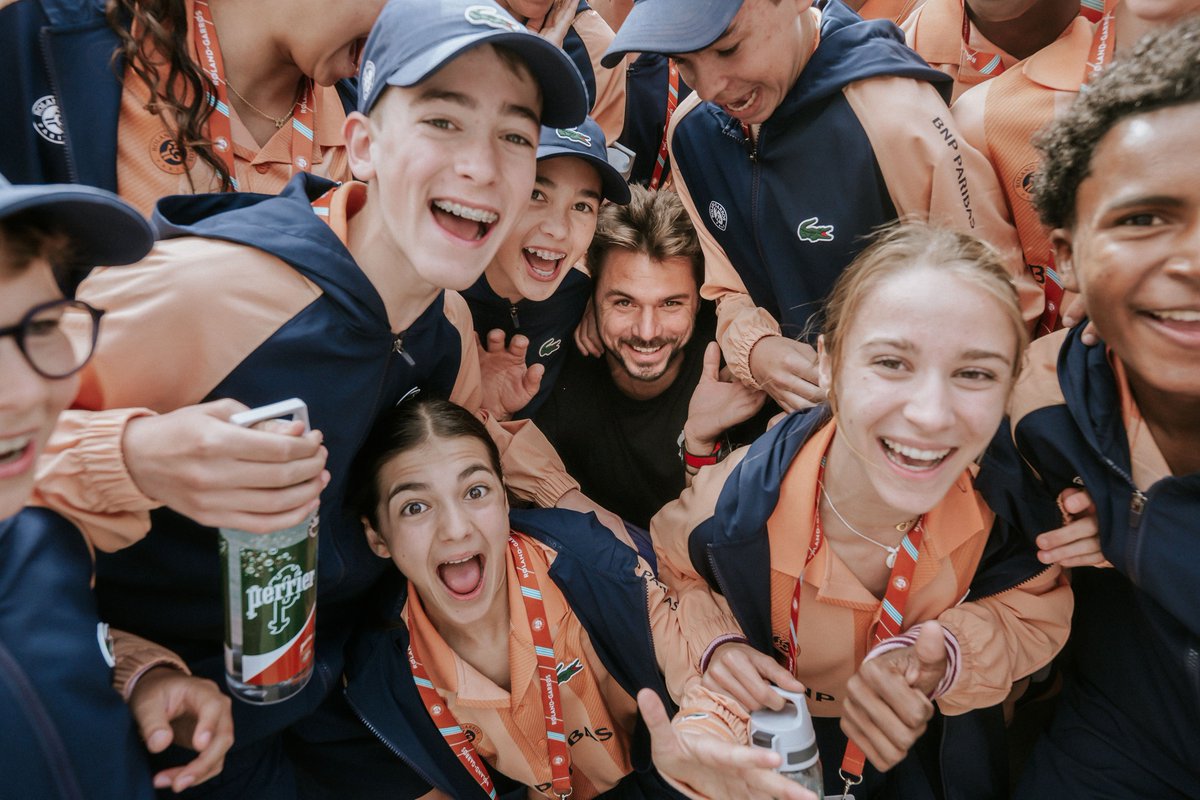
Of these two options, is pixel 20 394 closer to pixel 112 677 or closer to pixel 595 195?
pixel 112 677

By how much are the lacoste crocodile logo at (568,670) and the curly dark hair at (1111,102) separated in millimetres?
1554

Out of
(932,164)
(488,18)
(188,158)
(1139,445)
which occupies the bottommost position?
(188,158)

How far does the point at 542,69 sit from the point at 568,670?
1.49 metres

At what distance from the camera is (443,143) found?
6.27 ft

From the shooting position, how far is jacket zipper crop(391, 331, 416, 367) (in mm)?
2090

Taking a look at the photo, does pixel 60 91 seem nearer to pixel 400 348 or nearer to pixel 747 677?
pixel 400 348

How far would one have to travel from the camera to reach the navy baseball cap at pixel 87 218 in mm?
1220

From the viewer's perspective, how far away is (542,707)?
2.35m

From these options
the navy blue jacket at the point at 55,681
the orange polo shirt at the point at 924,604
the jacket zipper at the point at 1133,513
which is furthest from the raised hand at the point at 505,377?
the jacket zipper at the point at 1133,513

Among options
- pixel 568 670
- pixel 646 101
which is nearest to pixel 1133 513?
pixel 568 670

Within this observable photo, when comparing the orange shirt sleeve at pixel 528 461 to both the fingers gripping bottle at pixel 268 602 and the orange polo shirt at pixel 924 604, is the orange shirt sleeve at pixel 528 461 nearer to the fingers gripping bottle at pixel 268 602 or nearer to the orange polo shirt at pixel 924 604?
the orange polo shirt at pixel 924 604

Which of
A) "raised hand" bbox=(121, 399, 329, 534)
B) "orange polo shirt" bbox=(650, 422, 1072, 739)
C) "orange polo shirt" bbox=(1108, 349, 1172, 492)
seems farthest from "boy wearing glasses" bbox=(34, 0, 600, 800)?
"orange polo shirt" bbox=(1108, 349, 1172, 492)

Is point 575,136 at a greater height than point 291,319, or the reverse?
point 575,136

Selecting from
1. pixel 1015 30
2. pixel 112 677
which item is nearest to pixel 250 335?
pixel 112 677
